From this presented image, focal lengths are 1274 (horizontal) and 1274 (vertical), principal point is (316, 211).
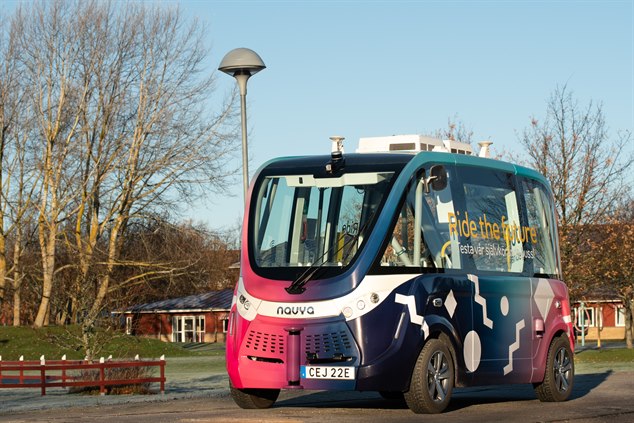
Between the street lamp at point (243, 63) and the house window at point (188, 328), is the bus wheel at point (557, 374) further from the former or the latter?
the house window at point (188, 328)

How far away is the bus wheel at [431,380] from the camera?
46.3 feet

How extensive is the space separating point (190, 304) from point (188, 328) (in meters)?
3.63

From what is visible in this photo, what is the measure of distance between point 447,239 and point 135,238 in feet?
156

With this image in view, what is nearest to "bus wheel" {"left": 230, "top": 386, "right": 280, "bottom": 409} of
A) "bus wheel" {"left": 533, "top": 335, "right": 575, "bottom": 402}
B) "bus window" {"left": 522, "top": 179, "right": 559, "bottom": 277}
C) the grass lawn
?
"bus wheel" {"left": 533, "top": 335, "right": 575, "bottom": 402}

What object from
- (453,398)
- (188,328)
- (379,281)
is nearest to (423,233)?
(379,281)

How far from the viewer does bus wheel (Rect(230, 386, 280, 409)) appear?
14.9 m

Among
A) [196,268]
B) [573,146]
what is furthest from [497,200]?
[196,268]

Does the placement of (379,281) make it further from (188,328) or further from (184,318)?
(188,328)

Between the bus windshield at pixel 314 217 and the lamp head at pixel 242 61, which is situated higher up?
the lamp head at pixel 242 61

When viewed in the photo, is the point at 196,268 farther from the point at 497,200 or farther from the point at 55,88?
the point at 497,200

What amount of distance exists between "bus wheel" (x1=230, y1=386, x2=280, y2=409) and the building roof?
6785 cm

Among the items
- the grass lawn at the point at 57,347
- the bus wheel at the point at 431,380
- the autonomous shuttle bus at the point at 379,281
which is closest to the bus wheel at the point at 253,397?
the autonomous shuttle bus at the point at 379,281

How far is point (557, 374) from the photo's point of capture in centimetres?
1745

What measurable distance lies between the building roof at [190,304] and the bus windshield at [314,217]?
224 ft
